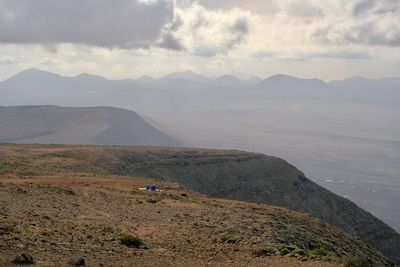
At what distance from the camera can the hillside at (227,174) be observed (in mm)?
61259

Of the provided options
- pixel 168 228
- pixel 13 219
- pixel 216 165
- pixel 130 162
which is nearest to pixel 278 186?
pixel 216 165

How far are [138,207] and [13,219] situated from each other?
9428mm

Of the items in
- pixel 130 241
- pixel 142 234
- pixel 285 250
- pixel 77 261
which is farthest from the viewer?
pixel 142 234

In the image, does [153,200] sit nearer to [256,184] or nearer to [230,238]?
[230,238]

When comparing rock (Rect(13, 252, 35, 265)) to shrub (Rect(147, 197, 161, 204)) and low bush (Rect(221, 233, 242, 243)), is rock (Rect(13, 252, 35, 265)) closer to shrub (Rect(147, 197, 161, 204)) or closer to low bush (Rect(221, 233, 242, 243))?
low bush (Rect(221, 233, 242, 243))

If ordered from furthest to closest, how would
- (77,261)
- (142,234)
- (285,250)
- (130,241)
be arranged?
(142,234) → (285,250) → (130,241) → (77,261)

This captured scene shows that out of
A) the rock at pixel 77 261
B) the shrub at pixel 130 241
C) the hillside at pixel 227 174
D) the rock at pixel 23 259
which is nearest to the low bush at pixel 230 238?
the shrub at pixel 130 241

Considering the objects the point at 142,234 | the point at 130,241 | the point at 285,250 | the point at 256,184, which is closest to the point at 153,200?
the point at 142,234

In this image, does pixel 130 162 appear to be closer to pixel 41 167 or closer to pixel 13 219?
pixel 41 167

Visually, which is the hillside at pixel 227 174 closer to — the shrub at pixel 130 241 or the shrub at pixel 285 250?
the shrub at pixel 130 241

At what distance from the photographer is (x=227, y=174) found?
233 feet

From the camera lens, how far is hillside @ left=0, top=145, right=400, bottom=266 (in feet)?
201

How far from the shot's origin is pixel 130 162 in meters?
65.1

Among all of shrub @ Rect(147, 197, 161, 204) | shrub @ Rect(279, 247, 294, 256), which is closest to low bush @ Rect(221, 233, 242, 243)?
shrub @ Rect(279, 247, 294, 256)
